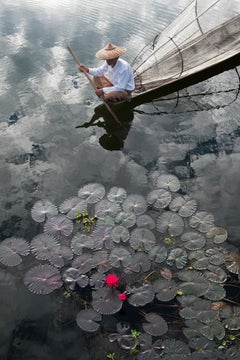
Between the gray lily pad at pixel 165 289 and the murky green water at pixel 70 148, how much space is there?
1.14 m

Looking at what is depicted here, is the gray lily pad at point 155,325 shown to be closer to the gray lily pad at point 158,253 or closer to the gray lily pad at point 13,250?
the gray lily pad at point 158,253

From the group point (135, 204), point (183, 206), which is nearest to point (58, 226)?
point (135, 204)

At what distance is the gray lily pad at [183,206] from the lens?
6461 millimetres

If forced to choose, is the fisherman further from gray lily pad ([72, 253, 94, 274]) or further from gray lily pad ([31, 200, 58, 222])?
gray lily pad ([72, 253, 94, 274])

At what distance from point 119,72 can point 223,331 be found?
6.12 metres

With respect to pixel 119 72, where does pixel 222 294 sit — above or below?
below

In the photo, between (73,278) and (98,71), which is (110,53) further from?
(73,278)

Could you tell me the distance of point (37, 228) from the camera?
622cm

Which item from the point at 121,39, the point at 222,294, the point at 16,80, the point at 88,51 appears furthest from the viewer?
the point at 121,39

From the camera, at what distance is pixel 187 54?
10422mm

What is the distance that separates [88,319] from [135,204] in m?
2.39

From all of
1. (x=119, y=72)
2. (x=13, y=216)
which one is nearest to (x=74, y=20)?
(x=119, y=72)

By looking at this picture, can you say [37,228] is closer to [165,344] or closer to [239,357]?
[165,344]

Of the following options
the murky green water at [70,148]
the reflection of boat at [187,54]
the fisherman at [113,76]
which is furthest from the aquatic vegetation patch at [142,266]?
the reflection of boat at [187,54]
